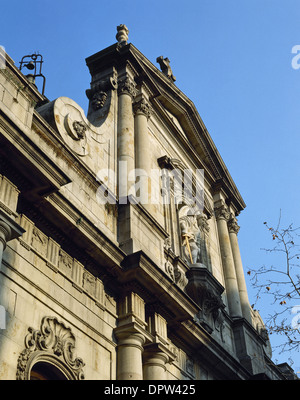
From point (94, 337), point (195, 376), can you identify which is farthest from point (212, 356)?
point (94, 337)

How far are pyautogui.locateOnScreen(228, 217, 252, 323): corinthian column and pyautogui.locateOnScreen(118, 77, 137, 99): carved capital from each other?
316 inches

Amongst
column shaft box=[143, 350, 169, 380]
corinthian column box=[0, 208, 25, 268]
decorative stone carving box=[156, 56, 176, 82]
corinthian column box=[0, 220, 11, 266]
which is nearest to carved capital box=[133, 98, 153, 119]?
decorative stone carving box=[156, 56, 176, 82]

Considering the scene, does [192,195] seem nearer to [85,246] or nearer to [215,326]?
[215,326]

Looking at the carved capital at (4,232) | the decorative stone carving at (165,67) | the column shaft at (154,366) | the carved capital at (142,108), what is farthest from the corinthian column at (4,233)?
the decorative stone carving at (165,67)

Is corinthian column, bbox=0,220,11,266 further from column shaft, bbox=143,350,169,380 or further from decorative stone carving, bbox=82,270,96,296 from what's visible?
column shaft, bbox=143,350,169,380

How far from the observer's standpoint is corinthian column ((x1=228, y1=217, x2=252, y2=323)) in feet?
71.2

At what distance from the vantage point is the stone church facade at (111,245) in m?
10.3

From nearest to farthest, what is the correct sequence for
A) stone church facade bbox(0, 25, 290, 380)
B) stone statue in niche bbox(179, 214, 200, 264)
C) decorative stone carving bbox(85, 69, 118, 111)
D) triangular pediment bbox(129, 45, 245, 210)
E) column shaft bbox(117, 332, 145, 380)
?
stone church facade bbox(0, 25, 290, 380) < column shaft bbox(117, 332, 145, 380) < decorative stone carving bbox(85, 69, 118, 111) < stone statue in niche bbox(179, 214, 200, 264) < triangular pediment bbox(129, 45, 245, 210)

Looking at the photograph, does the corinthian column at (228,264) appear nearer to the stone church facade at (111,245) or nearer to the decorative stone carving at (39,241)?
the stone church facade at (111,245)

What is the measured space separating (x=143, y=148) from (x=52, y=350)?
27.2 feet

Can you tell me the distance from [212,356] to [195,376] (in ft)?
3.24

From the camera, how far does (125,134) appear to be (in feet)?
55.7

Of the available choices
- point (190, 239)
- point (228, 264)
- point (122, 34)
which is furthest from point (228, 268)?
point (122, 34)
